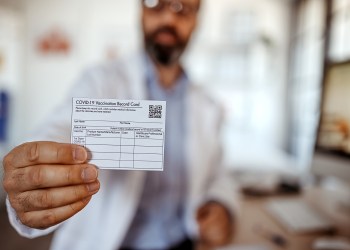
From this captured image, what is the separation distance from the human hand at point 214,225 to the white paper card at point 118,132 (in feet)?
1.45

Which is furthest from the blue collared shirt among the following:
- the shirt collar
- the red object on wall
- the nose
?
the red object on wall

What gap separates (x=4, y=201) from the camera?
223mm

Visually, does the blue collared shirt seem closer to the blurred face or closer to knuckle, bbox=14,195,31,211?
the blurred face

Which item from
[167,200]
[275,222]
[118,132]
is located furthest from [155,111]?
[275,222]

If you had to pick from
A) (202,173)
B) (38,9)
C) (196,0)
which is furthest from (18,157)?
(38,9)

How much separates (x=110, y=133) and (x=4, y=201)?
0.32 ft

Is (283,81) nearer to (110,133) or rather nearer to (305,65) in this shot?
(305,65)

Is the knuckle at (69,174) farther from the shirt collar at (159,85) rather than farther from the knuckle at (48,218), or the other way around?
the shirt collar at (159,85)

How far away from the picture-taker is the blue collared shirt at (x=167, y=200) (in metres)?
0.51

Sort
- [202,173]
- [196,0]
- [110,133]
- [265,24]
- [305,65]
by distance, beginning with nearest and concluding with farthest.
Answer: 1. [110,133]
2. [196,0]
3. [202,173]
4. [305,65]
5. [265,24]

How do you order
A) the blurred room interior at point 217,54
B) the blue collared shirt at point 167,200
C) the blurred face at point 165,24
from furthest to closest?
1. the blurred room interior at point 217,54
2. the blue collared shirt at point 167,200
3. the blurred face at point 165,24

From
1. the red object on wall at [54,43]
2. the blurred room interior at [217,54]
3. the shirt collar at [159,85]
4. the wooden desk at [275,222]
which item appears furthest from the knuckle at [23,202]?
the red object on wall at [54,43]

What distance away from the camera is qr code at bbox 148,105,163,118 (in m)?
0.21

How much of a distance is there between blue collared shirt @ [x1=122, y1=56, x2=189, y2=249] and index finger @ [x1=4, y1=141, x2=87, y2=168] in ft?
0.84
